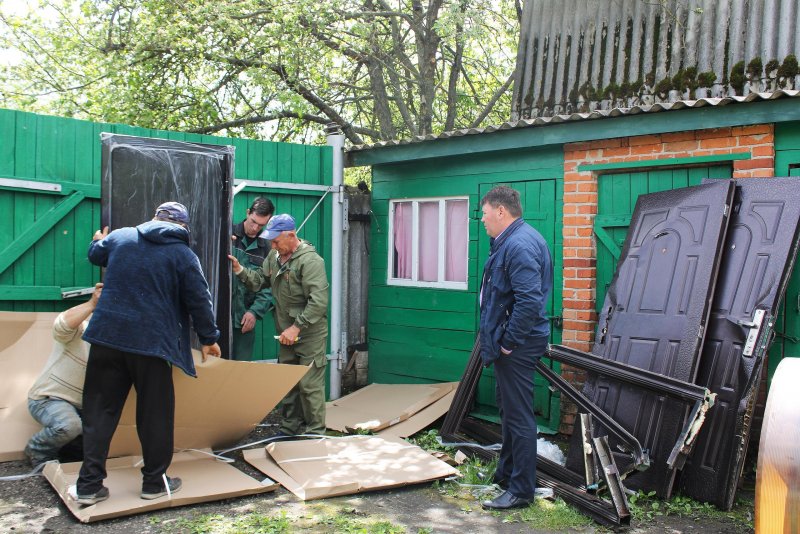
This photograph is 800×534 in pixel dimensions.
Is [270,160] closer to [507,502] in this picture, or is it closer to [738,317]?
[507,502]

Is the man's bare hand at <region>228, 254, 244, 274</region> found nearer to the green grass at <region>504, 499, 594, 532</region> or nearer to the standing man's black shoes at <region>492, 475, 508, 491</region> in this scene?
the standing man's black shoes at <region>492, 475, 508, 491</region>

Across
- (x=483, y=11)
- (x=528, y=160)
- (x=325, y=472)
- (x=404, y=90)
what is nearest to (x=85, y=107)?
(x=404, y=90)

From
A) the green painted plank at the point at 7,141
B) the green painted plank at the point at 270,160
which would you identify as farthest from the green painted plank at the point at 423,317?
the green painted plank at the point at 7,141

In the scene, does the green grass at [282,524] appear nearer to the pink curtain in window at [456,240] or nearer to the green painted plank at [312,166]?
the pink curtain in window at [456,240]

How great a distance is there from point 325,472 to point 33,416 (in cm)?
210

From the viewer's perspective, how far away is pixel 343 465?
5.15 m

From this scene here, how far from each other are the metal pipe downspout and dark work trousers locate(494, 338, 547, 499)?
3.29 metres

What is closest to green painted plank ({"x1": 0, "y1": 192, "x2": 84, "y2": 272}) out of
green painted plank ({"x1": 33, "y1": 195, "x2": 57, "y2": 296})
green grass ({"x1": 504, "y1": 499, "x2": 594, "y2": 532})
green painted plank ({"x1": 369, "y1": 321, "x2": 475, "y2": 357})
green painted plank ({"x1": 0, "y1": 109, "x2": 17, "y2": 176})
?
green painted plank ({"x1": 33, "y1": 195, "x2": 57, "y2": 296})

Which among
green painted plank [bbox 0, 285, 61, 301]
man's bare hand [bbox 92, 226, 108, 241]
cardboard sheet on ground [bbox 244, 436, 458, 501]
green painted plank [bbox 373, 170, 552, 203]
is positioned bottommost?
cardboard sheet on ground [bbox 244, 436, 458, 501]

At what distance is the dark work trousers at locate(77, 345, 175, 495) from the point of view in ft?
13.9

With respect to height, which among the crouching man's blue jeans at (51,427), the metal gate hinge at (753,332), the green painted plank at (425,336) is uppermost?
the metal gate hinge at (753,332)

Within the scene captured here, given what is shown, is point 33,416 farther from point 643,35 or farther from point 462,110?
point 462,110

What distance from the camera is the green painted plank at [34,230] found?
18.1 ft

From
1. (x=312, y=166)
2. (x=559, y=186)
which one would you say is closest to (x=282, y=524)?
(x=559, y=186)
